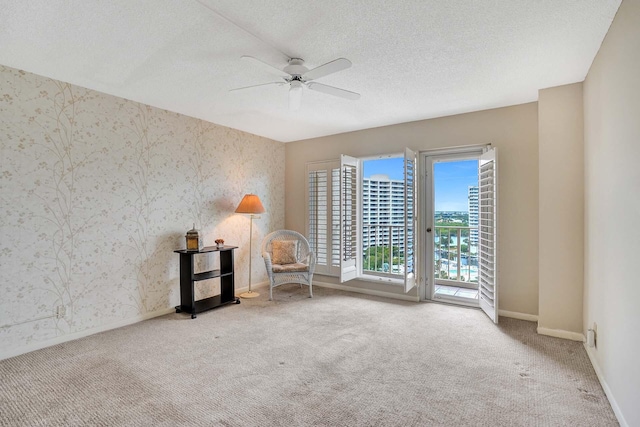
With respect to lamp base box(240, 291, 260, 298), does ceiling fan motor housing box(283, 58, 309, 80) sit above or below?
above

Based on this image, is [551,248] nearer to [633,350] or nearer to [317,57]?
[633,350]

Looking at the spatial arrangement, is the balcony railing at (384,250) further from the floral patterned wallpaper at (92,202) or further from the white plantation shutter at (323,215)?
the floral patterned wallpaper at (92,202)

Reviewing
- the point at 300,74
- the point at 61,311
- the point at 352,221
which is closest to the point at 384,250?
the point at 352,221

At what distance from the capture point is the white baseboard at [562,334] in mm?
2996

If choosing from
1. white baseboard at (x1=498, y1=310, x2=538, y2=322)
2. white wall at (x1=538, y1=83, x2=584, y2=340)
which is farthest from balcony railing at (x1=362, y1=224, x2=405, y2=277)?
white wall at (x1=538, y1=83, x2=584, y2=340)

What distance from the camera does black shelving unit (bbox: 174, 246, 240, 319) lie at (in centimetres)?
383

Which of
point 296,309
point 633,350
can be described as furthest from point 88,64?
point 633,350

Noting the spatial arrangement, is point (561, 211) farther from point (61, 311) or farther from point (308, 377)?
point (61, 311)

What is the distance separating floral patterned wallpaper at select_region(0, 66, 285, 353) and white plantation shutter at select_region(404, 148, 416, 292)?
267 centimetres

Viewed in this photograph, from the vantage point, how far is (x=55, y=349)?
2869mm

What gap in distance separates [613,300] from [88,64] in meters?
4.42

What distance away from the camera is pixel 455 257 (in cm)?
509

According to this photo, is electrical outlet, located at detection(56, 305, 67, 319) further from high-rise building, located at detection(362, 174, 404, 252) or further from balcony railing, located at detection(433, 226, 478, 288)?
balcony railing, located at detection(433, 226, 478, 288)

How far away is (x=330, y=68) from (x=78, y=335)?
11.6 ft
